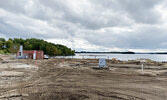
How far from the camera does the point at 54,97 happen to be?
204 inches

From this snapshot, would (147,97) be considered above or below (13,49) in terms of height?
below

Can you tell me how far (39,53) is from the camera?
36.7 meters

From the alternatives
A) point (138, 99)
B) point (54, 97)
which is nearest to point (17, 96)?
point (54, 97)

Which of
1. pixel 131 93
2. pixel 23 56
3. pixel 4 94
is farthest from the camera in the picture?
pixel 23 56

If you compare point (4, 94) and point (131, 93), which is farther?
point (131, 93)

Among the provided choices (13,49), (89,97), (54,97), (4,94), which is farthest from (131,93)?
(13,49)

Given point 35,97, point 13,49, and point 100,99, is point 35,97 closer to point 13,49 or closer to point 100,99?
point 100,99

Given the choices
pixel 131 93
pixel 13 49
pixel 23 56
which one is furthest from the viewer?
pixel 13 49

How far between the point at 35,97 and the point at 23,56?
35.4 meters

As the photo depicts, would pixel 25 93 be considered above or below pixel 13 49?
below

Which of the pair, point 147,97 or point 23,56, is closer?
point 147,97

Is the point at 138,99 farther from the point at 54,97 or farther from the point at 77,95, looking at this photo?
the point at 54,97

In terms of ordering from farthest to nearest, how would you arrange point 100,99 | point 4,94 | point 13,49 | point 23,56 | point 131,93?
point 13,49 → point 23,56 → point 131,93 → point 4,94 → point 100,99

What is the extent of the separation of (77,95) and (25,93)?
2.77 meters
